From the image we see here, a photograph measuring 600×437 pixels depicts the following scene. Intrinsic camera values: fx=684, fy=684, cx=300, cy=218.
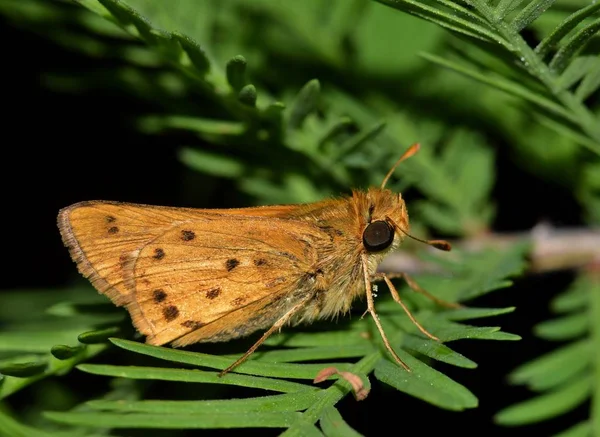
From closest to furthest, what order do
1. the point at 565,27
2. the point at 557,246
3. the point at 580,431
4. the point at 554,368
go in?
the point at 565,27, the point at 580,431, the point at 554,368, the point at 557,246

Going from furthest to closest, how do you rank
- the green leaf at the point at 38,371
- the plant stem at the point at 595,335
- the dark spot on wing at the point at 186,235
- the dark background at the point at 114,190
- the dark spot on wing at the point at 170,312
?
the dark background at the point at 114,190, the dark spot on wing at the point at 186,235, the dark spot on wing at the point at 170,312, the plant stem at the point at 595,335, the green leaf at the point at 38,371

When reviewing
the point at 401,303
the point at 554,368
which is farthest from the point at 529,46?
the point at 554,368

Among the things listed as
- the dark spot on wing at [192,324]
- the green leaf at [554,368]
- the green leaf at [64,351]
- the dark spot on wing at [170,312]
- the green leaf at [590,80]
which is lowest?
the green leaf at [554,368]

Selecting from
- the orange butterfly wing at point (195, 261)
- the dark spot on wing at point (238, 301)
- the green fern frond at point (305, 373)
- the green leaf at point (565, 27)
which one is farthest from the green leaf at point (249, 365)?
the green leaf at point (565, 27)

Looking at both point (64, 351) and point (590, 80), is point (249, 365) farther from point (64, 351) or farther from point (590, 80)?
point (590, 80)

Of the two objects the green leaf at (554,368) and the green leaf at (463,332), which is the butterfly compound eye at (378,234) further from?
the green leaf at (554,368)

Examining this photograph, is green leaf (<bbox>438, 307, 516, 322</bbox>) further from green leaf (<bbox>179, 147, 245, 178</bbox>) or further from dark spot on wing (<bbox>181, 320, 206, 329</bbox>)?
green leaf (<bbox>179, 147, 245, 178</bbox>)

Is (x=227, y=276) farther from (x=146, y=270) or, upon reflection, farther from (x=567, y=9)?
(x=567, y=9)
